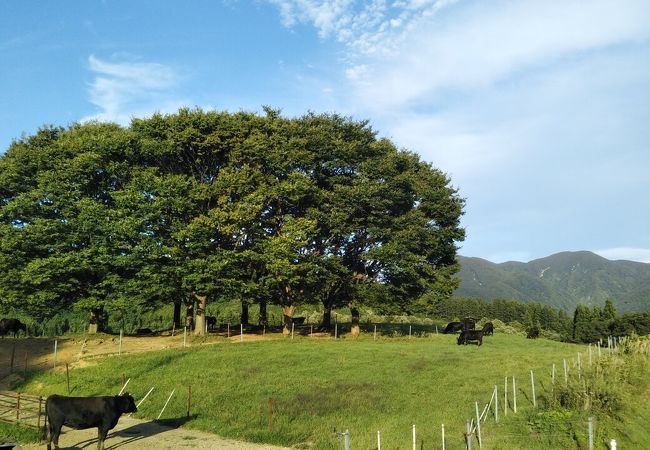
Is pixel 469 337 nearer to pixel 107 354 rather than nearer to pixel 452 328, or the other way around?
pixel 452 328

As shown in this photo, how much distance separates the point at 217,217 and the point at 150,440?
2521 centimetres

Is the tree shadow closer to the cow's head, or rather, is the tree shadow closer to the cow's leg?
the cow's leg

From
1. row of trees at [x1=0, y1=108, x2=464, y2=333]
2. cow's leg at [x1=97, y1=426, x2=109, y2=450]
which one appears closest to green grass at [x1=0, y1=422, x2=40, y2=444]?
cow's leg at [x1=97, y1=426, x2=109, y2=450]

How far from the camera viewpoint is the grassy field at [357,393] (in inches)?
678

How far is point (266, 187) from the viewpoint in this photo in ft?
144

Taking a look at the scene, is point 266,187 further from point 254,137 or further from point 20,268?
point 20,268

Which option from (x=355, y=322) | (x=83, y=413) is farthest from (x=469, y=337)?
(x=83, y=413)

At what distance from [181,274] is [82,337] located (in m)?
10.4

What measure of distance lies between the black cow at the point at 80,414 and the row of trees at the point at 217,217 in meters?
22.7

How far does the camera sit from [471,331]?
4553 cm

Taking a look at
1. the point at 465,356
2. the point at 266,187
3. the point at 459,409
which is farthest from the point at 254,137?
the point at 459,409

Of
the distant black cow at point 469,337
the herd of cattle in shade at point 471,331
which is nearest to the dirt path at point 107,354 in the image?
the distant black cow at point 469,337

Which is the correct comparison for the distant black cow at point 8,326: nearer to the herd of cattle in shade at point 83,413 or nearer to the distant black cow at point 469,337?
the herd of cattle in shade at point 83,413

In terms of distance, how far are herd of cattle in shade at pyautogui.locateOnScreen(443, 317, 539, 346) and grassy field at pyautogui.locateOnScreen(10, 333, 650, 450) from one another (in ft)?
23.8
